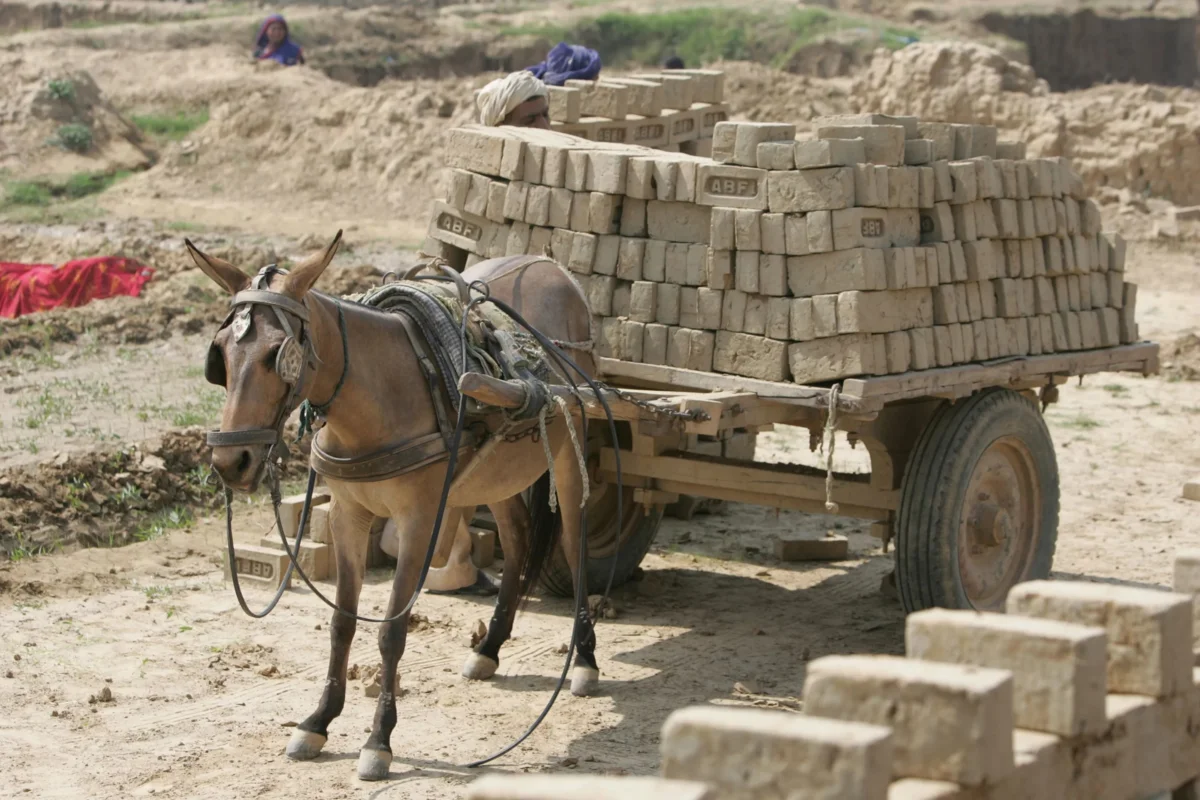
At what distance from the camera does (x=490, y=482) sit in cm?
661

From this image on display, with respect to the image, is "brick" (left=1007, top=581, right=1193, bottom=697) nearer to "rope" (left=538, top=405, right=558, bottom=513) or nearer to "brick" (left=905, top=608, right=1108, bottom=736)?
"brick" (left=905, top=608, right=1108, bottom=736)

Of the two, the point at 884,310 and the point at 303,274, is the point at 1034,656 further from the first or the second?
the point at 884,310

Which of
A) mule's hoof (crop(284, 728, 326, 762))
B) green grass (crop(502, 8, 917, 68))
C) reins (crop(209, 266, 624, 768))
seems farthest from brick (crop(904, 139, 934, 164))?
green grass (crop(502, 8, 917, 68))

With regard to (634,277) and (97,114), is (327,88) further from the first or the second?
(634,277)

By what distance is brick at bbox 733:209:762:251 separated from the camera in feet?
22.5

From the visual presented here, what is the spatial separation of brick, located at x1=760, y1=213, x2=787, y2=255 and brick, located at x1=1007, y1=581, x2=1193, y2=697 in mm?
2777

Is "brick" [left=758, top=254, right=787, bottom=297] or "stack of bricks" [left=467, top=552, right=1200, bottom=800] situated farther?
"brick" [left=758, top=254, right=787, bottom=297]

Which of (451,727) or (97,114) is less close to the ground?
(97,114)

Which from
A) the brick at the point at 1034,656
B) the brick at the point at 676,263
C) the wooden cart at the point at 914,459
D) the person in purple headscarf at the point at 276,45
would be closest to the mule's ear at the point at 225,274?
the wooden cart at the point at 914,459

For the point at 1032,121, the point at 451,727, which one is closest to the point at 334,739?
the point at 451,727

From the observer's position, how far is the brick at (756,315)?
6941 mm

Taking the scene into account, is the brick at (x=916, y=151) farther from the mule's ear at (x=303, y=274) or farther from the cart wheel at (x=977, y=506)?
the mule's ear at (x=303, y=274)

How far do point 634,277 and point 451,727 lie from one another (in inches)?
85.7

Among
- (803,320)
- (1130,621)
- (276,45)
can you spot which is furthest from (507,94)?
(276,45)
